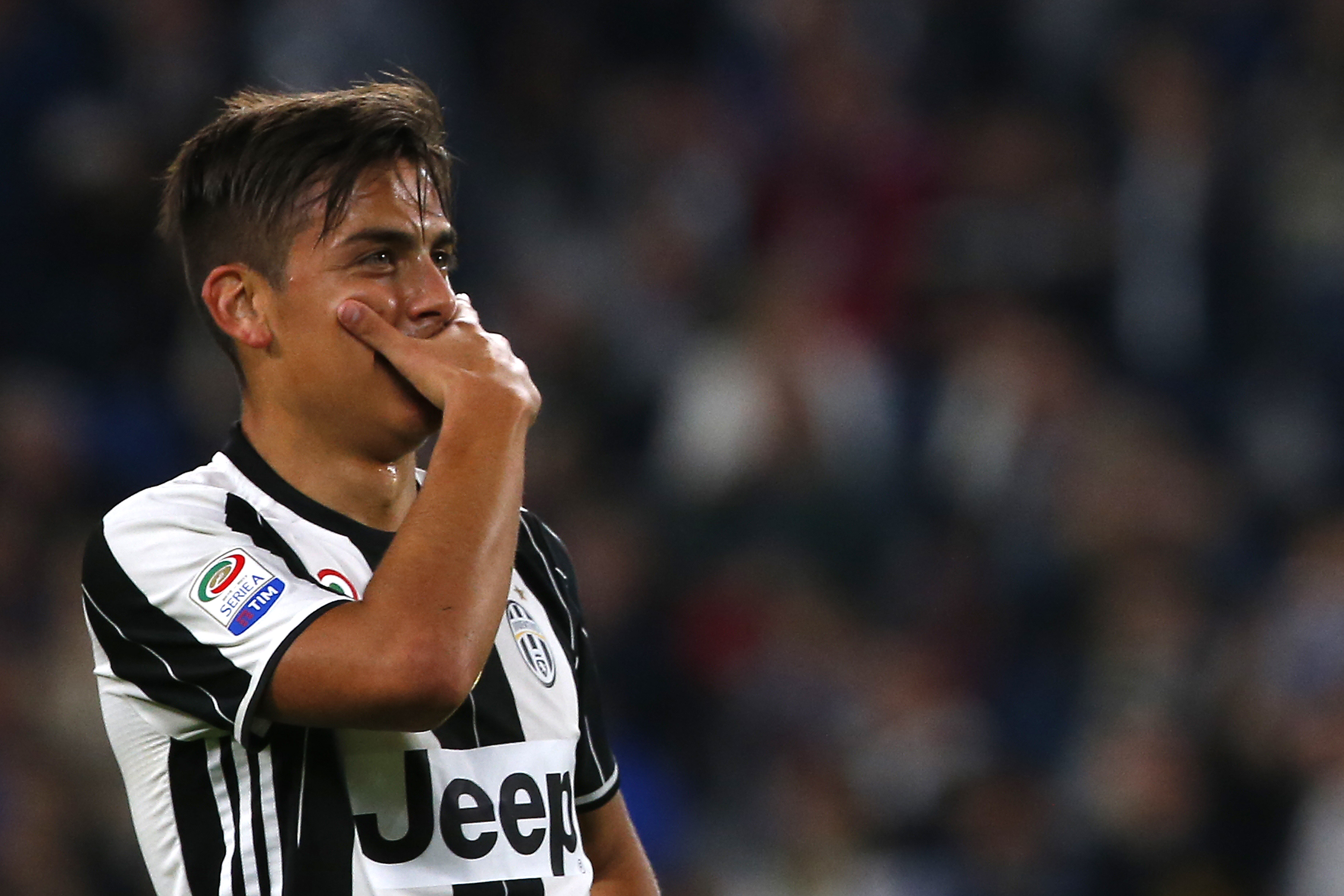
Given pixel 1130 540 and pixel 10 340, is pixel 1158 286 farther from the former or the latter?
pixel 10 340

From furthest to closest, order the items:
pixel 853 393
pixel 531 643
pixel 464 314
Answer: pixel 853 393, pixel 531 643, pixel 464 314

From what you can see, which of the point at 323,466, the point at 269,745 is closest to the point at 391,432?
the point at 323,466

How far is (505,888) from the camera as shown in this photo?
2500 millimetres

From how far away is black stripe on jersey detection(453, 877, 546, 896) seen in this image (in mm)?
2461

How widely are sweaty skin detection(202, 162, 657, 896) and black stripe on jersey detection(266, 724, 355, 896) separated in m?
0.12

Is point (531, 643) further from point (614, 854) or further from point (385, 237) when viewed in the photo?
point (385, 237)

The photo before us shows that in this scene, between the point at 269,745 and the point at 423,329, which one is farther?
the point at 423,329

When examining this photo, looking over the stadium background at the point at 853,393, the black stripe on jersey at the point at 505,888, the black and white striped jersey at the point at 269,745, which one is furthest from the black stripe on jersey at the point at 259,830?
the stadium background at the point at 853,393

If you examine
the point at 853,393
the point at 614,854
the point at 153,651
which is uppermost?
the point at 153,651

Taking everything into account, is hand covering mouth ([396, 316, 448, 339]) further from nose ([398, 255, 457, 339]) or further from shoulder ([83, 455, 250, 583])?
shoulder ([83, 455, 250, 583])

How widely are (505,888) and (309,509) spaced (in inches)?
23.0

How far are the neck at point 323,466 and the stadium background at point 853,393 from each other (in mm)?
3894

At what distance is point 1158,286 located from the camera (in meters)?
8.73

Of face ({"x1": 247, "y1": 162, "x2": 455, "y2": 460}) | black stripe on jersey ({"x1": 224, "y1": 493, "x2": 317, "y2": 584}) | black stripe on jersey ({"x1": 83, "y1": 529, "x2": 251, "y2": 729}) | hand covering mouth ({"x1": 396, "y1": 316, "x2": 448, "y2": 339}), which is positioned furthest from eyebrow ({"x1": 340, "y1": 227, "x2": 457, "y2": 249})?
black stripe on jersey ({"x1": 83, "y1": 529, "x2": 251, "y2": 729})
